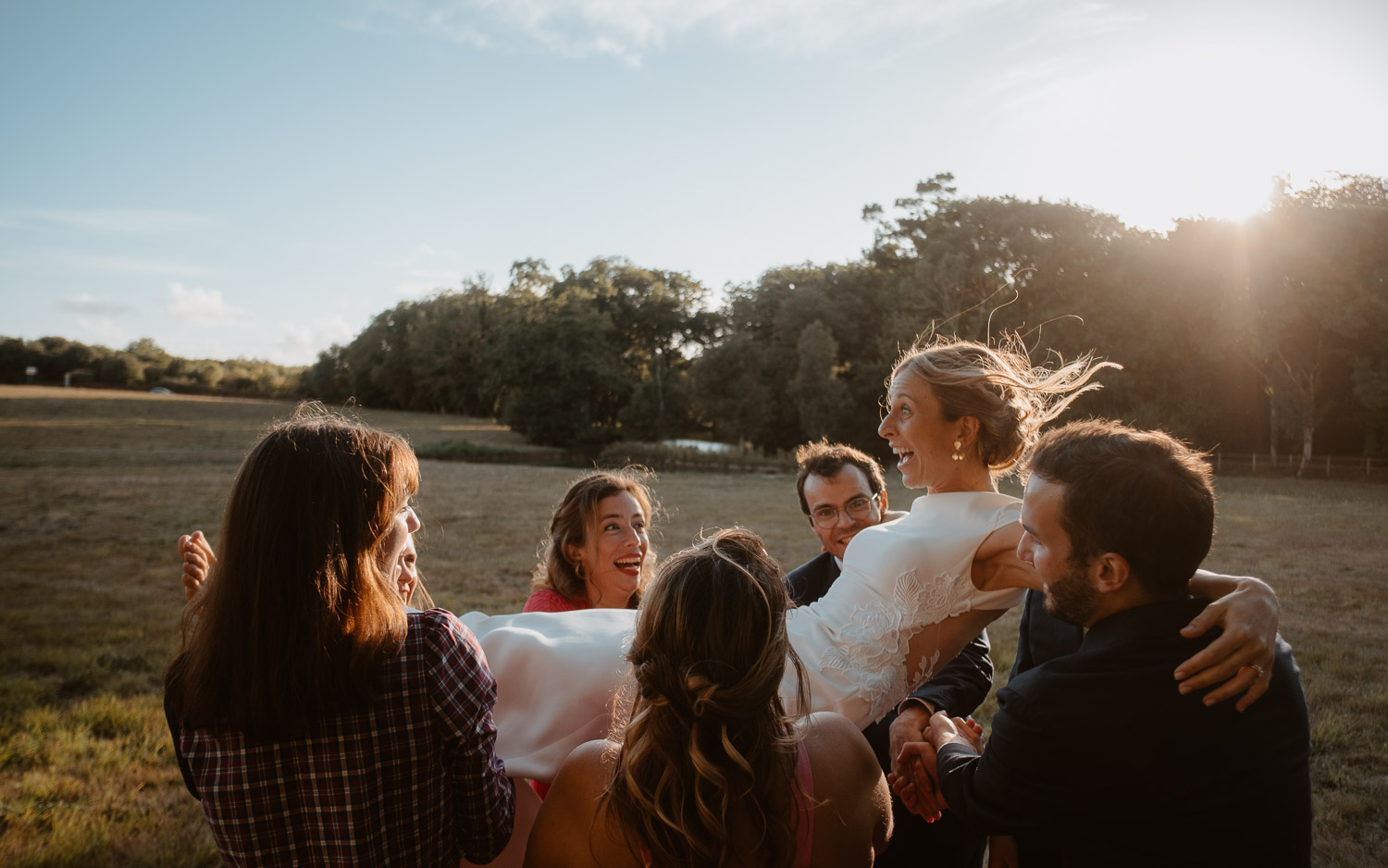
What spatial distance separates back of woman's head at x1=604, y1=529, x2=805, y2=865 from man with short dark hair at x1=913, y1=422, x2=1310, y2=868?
0.54 metres

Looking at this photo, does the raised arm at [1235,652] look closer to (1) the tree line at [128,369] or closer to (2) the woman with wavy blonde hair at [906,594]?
(2) the woman with wavy blonde hair at [906,594]

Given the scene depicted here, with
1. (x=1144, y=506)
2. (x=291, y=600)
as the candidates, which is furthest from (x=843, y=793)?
(x=291, y=600)

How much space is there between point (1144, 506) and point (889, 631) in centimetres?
122

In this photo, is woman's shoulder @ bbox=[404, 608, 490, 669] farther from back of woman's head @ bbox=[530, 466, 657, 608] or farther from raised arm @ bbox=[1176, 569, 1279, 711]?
back of woman's head @ bbox=[530, 466, 657, 608]

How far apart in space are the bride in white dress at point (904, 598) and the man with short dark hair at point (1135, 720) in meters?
0.86

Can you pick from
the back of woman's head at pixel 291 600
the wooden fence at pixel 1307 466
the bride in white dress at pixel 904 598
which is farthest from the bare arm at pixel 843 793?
the wooden fence at pixel 1307 466

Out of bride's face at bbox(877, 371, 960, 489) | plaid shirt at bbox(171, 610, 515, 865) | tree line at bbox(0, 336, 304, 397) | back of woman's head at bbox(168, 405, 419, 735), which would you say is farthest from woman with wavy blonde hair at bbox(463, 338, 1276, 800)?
tree line at bbox(0, 336, 304, 397)

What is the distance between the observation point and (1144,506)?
72.2 inches

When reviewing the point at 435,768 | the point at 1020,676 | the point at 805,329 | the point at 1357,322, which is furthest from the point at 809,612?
the point at 805,329

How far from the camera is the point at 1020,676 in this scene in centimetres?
191

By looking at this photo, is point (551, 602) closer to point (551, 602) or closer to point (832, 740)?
point (551, 602)

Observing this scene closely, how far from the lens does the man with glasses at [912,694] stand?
2.70 metres

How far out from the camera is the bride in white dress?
2.53 metres

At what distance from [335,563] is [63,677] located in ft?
18.7
